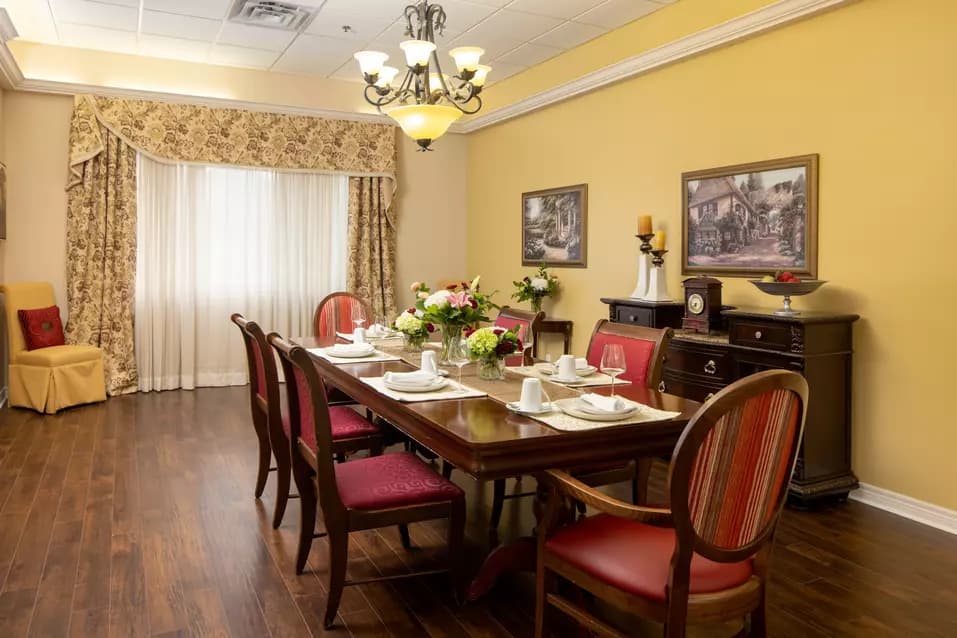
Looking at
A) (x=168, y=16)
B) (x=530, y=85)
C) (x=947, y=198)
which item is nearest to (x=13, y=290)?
(x=168, y=16)

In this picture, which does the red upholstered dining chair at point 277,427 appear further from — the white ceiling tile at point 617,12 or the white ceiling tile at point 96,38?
the white ceiling tile at point 96,38

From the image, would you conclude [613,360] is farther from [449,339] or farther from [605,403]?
[449,339]

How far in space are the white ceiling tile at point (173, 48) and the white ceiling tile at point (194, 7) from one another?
69cm

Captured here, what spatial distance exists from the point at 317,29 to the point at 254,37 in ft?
1.87

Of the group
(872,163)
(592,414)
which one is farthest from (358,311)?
(872,163)

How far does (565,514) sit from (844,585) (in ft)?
4.10

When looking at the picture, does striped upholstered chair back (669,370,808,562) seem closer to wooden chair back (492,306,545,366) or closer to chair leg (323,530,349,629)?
chair leg (323,530,349,629)

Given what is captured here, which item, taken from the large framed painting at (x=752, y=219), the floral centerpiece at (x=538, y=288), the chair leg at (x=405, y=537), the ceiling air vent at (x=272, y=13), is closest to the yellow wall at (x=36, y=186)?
the ceiling air vent at (x=272, y=13)

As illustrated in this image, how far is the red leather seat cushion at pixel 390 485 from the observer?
2441 mm

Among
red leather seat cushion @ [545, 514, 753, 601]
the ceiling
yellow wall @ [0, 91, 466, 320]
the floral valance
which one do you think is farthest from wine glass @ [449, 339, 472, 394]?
yellow wall @ [0, 91, 466, 320]

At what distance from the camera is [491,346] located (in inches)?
112

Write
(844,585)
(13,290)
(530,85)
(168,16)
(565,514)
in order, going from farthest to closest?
(530,85), (13,290), (168,16), (844,585), (565,514)

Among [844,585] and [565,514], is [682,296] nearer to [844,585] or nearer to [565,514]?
[844,585]

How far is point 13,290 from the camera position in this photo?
18.3 feet
